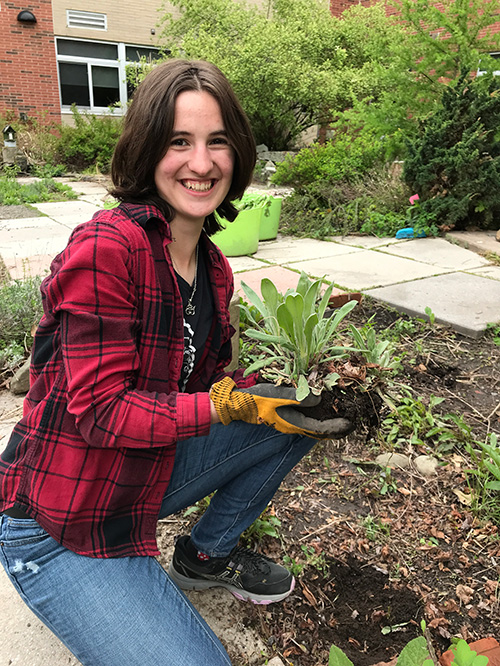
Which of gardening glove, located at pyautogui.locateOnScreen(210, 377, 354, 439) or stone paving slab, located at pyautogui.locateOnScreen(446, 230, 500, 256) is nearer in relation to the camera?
gardening glove, located at pyautogui.locateOnScreen(210, 377, 354, 439)

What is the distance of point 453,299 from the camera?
12.9ft

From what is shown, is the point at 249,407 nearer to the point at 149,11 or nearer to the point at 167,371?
the point at 167,371

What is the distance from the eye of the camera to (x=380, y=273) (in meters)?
4.62

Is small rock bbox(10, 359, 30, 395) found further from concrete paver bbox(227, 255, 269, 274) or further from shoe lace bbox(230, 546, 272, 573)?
concrete paver bbox(227, 255, 269, 274)

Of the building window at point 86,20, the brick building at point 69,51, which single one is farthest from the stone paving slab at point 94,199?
the building window at point 86,20

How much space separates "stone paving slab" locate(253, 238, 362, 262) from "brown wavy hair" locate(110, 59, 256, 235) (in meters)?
3.44

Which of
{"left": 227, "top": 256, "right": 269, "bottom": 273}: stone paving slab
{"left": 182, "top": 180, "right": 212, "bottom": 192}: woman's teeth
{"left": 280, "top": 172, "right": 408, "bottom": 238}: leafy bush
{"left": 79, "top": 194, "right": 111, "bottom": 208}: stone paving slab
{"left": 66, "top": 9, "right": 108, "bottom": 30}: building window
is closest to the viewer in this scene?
{"left": 182, "top": 180, "right": 212, "bottom": 192}: woman's teeth

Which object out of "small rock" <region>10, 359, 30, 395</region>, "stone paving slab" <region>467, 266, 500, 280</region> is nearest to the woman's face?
"small rock" <region>10, 359, 30, 395</region>

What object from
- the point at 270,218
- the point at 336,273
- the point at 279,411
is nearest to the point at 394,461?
the point at 279,411

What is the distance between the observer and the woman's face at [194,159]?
1439mm

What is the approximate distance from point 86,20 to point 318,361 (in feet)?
51.1

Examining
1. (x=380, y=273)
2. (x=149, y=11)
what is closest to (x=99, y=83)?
(x=149, y=11)

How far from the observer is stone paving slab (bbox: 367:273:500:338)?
349 centimetres

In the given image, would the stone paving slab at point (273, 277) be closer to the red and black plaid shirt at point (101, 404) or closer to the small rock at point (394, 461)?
the small rock at point (394, 461)
